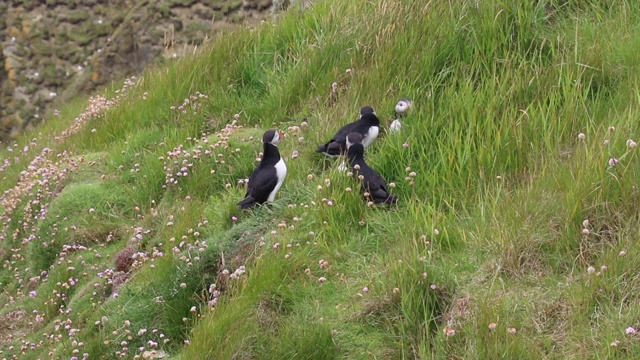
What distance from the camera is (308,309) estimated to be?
5293 mm

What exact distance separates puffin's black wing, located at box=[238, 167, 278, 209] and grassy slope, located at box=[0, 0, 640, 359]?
0.13 metres

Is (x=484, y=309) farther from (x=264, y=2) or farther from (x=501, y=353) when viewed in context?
(x=264, y=2)

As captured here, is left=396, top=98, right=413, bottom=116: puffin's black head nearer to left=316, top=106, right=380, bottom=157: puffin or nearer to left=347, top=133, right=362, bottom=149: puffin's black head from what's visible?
left=316, top=106, right=380, bottom=157: puffin

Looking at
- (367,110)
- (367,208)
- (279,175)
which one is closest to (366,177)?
(367,208)

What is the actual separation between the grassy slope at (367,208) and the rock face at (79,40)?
4334mm

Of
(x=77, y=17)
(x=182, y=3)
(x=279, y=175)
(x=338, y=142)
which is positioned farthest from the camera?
(x=77, y=17)

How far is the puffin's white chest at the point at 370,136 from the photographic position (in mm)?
6699

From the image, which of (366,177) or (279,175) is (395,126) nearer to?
(366,177)

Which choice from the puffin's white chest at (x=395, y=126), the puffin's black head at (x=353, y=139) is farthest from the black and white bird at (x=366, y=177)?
the puffin's white chest at (x=395, y=126)

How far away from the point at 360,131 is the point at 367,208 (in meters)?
0.85

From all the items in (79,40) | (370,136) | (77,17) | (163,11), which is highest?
(370,136)

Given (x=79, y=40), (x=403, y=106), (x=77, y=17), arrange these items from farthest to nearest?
(x=77, y=17) < (x=79, y=40) < (x=403, y=106)

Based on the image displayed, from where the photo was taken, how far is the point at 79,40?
16.1m

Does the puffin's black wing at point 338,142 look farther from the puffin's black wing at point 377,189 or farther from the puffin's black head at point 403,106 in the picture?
the puffin's black wing at point 377,189
